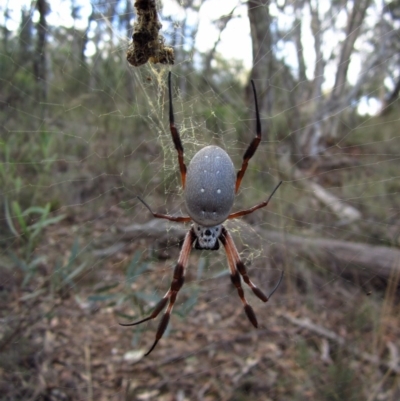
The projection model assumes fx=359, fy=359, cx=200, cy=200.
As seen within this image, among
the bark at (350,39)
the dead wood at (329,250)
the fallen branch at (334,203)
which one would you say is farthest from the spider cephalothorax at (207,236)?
the bark at (350,39)

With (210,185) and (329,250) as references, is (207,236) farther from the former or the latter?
(329,250)

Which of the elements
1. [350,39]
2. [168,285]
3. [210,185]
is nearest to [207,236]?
[210,185]

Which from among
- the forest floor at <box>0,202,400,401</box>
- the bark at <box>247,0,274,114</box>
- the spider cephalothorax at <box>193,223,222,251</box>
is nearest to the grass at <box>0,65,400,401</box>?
the forest floor at <box>0,202,400,401</box>

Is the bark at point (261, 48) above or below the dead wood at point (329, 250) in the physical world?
above

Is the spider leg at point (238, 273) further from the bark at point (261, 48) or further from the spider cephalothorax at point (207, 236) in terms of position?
the bark at point (261, 48)

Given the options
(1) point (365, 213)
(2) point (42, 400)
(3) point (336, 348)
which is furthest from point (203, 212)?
(1) point (365, 213)
